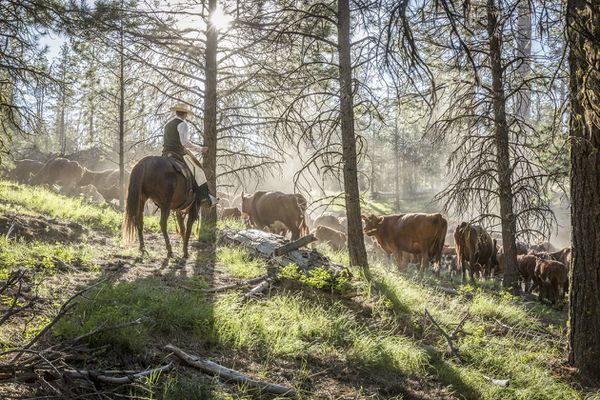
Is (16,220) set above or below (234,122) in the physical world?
below

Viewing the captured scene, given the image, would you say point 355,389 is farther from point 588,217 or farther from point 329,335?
point 588,217

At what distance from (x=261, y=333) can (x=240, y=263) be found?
2.91m

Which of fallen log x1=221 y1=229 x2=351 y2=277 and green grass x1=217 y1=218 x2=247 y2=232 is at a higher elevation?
green grass x1=217 y1=218 x2=247 y2=232

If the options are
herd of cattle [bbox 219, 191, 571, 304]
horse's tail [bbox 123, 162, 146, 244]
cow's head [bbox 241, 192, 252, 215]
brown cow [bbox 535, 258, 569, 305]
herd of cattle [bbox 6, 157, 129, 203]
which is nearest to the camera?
horse's tail [bbox 123, 162, 146, 244]

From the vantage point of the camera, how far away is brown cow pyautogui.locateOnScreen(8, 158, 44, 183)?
2412 centimetres

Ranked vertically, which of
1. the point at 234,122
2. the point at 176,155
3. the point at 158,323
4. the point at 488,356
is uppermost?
the point at 234,122

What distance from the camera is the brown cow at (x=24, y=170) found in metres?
24.1

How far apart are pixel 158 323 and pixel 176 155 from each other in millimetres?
4921

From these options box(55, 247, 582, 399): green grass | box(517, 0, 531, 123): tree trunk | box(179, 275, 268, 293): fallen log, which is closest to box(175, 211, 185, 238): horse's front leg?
box(55, 247, 582, 399): green grass

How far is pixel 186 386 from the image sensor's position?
3225 millimetres

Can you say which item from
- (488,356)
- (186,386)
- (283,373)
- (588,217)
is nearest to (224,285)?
(283,373)

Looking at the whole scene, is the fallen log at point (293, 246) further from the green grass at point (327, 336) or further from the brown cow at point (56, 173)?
the brown cow at point (56, 173)

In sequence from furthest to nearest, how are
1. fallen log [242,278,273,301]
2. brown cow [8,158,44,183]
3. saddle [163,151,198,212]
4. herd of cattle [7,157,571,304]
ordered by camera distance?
brown cow [8,158,44,183] < herd of cattle [7,157,571,304] < saddle [163,151,198,212] < fallen log [242,278,273,301]

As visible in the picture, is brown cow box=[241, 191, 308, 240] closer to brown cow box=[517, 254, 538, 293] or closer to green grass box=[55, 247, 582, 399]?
green grass box=[55, 247, 582, 399]
